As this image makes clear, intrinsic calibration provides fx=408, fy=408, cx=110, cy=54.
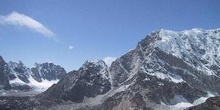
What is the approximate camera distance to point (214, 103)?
13088 centimetres

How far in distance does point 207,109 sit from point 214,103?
3386mm

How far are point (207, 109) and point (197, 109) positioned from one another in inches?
309

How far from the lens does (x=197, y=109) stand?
140m

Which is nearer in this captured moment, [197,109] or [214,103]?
[214,103]

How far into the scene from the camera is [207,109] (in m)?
133

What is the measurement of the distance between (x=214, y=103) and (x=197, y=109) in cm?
1059
